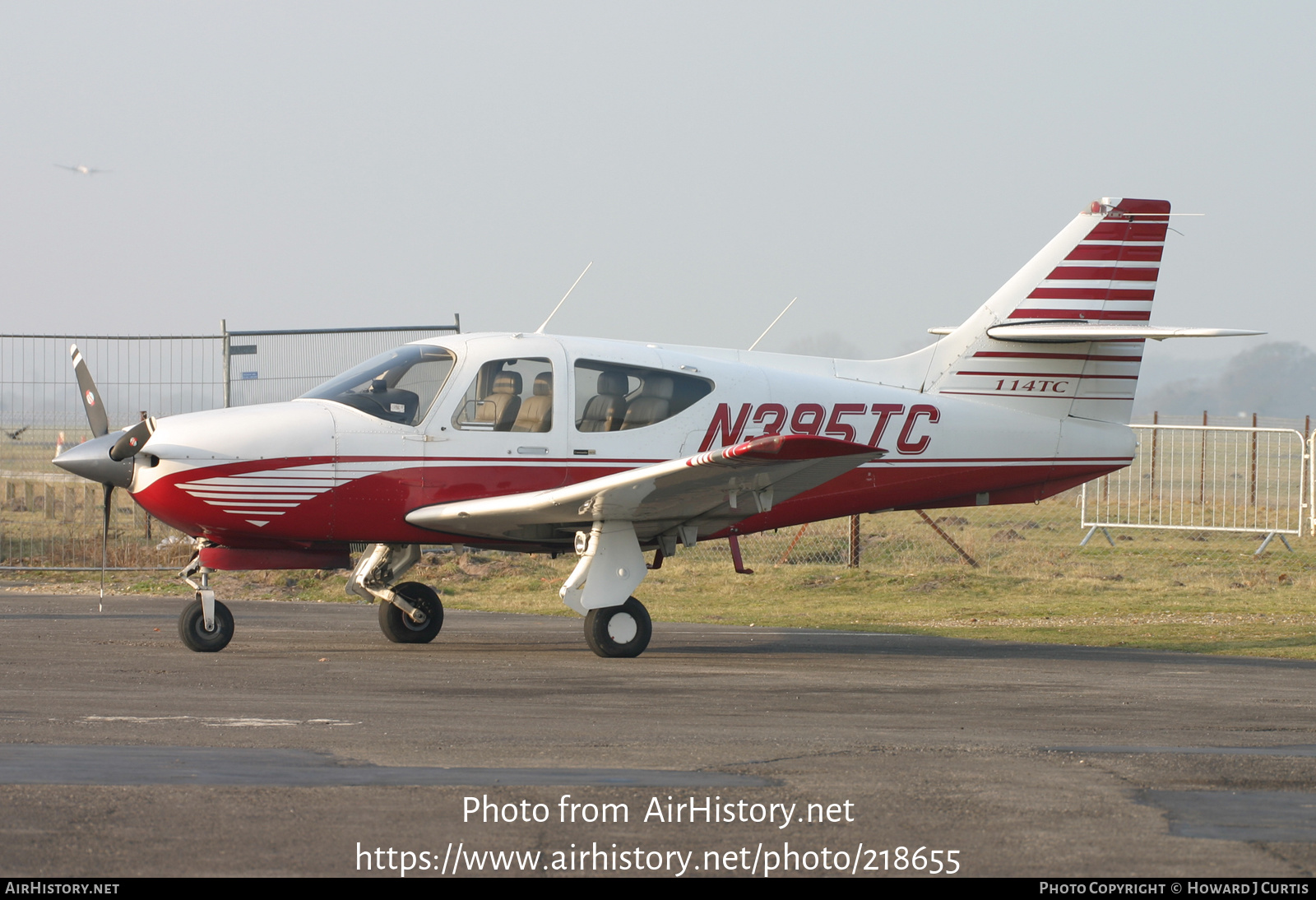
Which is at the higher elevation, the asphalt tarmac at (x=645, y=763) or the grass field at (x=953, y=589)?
the asphalt tarmac at (x=645, y=763)

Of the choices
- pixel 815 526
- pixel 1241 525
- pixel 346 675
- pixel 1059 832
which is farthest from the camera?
pixel 815 526

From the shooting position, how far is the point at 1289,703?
8.38 m

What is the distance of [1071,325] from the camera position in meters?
12.4

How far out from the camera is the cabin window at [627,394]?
36.1 feet

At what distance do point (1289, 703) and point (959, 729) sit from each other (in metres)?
2.58

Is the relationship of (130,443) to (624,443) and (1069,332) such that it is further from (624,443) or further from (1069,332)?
(1069,332)

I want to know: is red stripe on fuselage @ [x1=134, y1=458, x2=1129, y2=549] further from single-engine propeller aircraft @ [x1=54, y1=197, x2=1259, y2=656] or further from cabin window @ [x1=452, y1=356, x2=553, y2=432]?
cabin window @ [x1=452, y1=356, x2=553, y2=432]

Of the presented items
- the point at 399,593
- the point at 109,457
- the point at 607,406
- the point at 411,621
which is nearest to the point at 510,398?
the point at 607,406

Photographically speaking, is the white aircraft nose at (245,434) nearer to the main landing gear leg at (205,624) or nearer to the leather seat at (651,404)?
the main landing gear leg at (205,624)

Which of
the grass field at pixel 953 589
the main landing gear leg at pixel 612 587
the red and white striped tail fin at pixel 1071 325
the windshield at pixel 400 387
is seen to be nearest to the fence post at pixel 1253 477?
the grass field at pixel 953 589

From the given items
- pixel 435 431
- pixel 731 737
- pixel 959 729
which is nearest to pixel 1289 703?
pixel 959 729

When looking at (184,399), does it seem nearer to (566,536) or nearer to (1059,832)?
(566,536)

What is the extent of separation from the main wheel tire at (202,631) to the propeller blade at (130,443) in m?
1.27

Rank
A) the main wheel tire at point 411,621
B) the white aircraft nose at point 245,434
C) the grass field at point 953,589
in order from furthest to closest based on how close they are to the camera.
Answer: the grass field at point 953,589 → the main wheel tire at point 411,621 → the white aircraft nose at point 245,434
